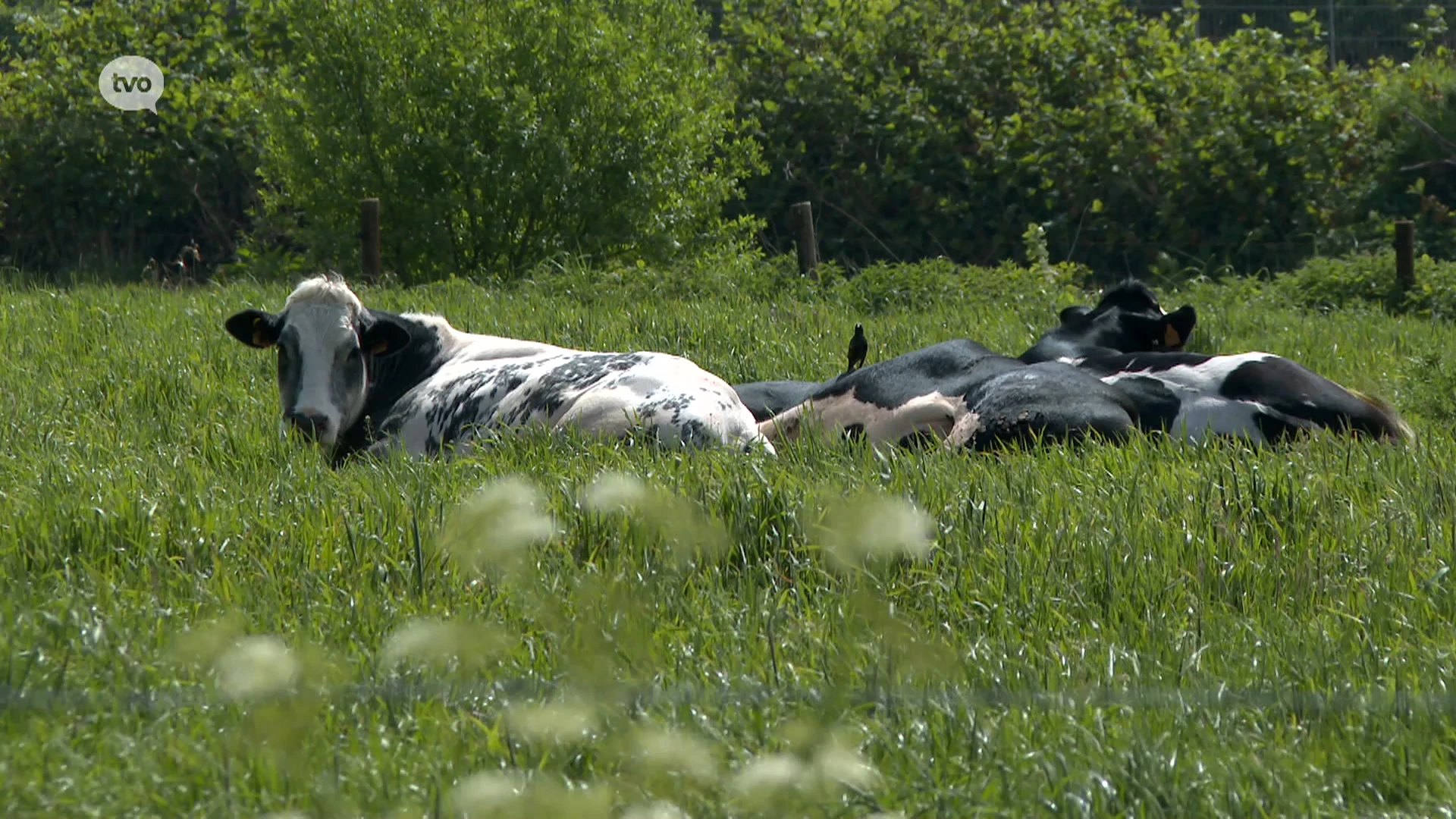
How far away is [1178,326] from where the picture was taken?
29.8 ft

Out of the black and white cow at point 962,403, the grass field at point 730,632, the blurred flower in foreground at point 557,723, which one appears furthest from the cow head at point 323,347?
the blurred flower in foreground at point 557,723

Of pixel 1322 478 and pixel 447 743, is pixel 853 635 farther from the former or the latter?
pixel 1322 478

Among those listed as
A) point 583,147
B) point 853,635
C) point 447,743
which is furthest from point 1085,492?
point 583,147

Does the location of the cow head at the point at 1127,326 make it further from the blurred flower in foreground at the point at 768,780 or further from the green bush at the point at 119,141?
the green bush at the point at 119,141

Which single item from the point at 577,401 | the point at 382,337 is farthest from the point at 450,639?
the point at 382,337

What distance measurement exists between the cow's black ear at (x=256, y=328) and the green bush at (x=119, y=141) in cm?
1534

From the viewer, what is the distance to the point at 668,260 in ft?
58.2

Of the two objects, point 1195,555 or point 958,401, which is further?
point 958,401

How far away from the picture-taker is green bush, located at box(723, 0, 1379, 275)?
72.8 ft

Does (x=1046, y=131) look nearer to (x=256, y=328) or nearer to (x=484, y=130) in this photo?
(x=484, y=130)

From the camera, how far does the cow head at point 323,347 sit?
7.63 m

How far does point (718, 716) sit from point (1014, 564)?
1307mm

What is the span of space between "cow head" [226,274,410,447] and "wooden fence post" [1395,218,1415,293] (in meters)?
10.1

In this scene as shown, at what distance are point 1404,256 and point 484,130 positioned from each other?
28.4 feet
